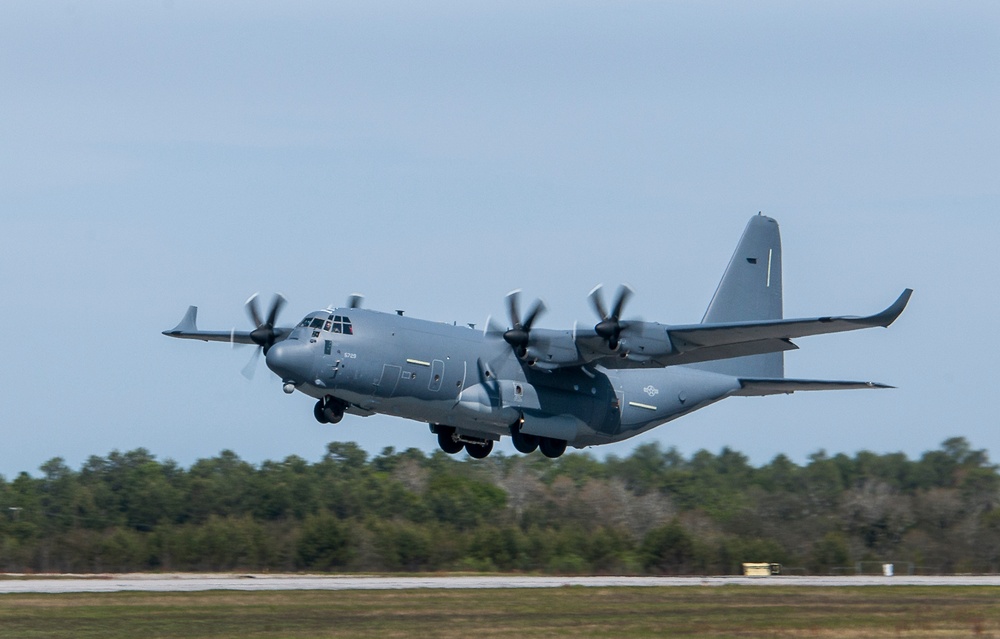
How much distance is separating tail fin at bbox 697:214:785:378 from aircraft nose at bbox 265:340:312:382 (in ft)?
39.2

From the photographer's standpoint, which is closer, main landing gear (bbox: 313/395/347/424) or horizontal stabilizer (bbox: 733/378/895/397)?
main landing gear (bbox: 313/395/347/424)

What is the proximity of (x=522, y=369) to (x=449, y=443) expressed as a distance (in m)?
3.05

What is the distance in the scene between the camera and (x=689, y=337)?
28203 mm

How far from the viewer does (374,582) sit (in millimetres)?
34312

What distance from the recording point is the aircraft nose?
26.4 meters

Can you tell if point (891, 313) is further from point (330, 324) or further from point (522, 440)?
point (330, 324)

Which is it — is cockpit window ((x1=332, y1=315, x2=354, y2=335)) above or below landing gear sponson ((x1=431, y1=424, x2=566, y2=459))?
above

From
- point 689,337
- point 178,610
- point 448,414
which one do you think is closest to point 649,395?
point 689,337

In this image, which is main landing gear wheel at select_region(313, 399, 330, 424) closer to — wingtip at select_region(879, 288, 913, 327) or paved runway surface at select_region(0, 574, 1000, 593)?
paved runway surface at select_region(0, 574, 1000, 593)

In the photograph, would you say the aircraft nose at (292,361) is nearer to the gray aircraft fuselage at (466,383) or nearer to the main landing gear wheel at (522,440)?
the gray aircraft fuselage at (466,383)

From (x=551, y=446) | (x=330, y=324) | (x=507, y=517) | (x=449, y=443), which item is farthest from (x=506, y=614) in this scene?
(x=507, y=517)

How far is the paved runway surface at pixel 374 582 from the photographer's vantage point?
3137 cm

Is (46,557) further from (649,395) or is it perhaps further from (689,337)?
(689,337)

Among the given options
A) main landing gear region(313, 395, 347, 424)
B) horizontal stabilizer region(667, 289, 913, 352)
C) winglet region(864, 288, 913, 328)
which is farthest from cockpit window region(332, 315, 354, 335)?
winglet region(864, 288, 913, 328)
